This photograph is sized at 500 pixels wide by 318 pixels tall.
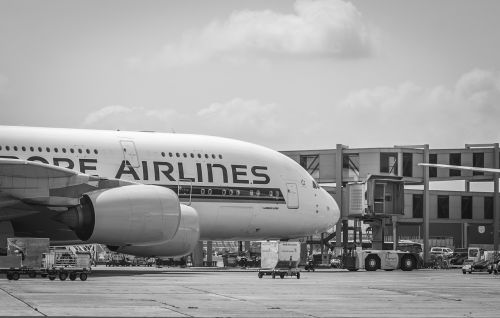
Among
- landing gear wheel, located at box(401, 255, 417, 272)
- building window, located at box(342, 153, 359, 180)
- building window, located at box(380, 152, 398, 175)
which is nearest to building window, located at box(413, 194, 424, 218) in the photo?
building window, located at box(380, 152, 398, 175)

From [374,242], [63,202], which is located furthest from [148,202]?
[374,242]

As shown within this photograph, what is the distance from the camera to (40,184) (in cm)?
3475

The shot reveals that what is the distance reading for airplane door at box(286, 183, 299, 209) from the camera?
4244cm

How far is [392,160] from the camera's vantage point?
6412 centimetres

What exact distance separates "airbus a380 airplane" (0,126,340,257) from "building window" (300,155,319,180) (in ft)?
65.6

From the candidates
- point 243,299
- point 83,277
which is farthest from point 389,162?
point 243,299

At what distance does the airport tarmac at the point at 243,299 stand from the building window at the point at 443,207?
4705cm

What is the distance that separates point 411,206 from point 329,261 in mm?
11723

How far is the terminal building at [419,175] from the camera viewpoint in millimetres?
63656

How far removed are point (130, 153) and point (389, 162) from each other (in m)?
28.6

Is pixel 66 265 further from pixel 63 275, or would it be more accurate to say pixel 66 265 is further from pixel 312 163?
pixel 312 163

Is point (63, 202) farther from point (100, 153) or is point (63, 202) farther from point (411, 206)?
point (411, 206)

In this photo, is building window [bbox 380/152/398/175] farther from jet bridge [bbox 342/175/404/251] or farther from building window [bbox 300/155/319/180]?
jet bridge [bbox 342/175/404/251]

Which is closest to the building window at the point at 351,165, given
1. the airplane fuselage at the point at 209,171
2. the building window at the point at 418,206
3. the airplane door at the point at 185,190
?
the building window at the point at 418,206
